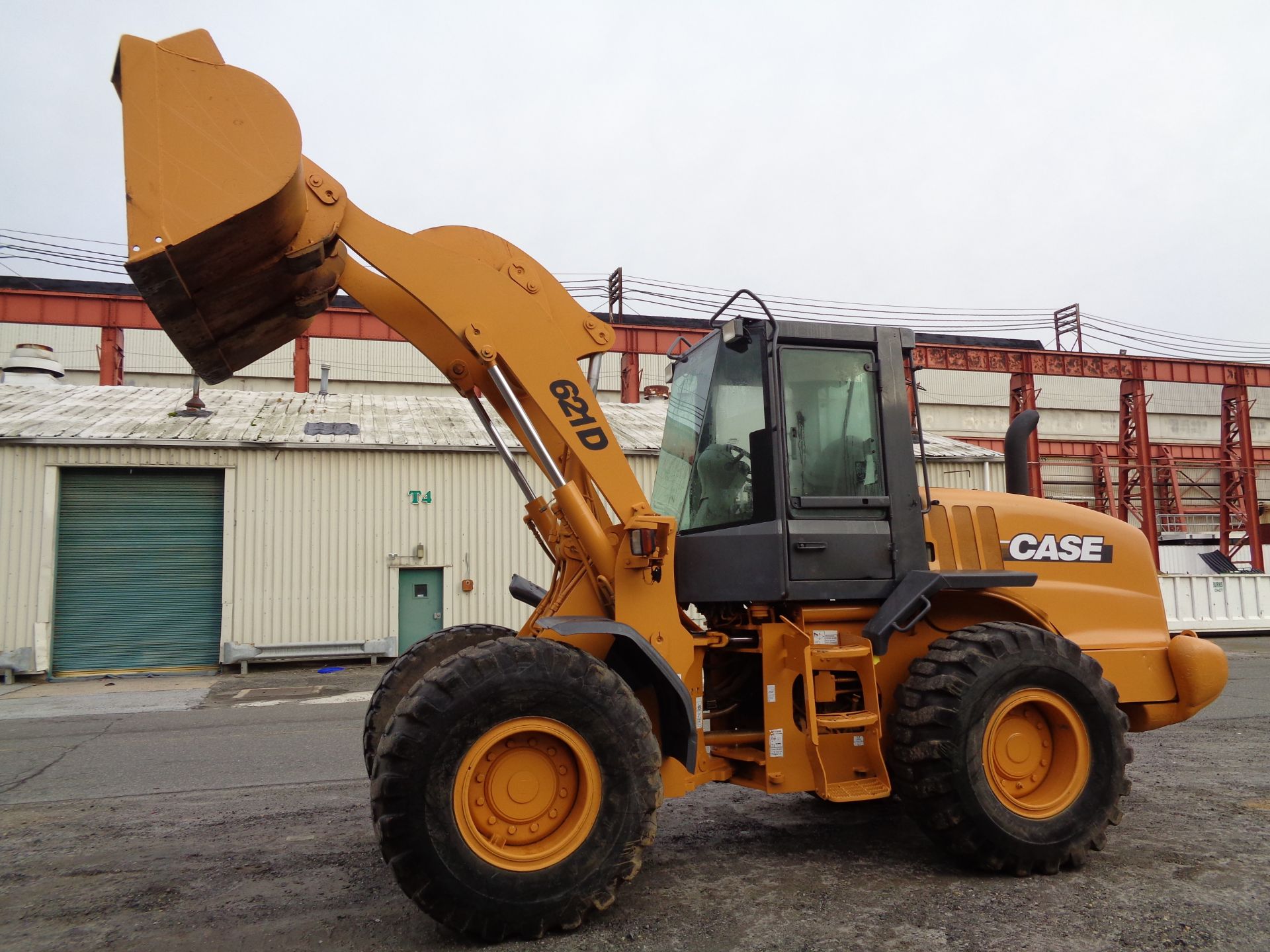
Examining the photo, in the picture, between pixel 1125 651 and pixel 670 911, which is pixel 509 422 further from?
pixel 1125 651

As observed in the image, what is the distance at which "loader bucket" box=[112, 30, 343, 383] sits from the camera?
3570 mm

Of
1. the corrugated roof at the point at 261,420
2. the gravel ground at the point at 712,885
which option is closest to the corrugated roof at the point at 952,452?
the corrugated roof at the point at 261,420

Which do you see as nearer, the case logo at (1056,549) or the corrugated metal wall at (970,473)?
the case logo at (1056,549)

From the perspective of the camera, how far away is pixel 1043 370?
2633cm

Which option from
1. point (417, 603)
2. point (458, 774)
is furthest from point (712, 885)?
point (417, 603)

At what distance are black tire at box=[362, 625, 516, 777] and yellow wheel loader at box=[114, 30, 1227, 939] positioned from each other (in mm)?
16

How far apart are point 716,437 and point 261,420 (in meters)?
15.7

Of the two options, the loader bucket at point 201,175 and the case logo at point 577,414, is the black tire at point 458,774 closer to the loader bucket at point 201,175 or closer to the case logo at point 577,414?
the case logo at point 577,414

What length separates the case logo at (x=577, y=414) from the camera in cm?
453

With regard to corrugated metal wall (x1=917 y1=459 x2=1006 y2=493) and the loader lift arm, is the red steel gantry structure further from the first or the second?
the loader lift arm

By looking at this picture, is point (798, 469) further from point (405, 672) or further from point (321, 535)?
point (321, 535)

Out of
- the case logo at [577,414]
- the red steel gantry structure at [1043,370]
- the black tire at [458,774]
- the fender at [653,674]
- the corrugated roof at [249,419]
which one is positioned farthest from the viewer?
the red steel gantry structure at [1043,370]

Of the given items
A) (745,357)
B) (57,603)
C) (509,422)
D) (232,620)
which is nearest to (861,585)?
(745,357)

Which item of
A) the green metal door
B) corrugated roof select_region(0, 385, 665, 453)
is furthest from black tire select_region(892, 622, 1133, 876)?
the green metal door
